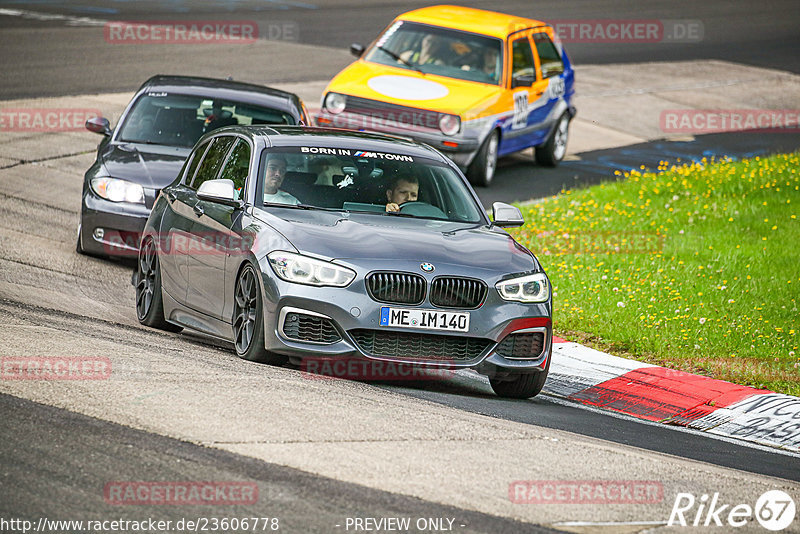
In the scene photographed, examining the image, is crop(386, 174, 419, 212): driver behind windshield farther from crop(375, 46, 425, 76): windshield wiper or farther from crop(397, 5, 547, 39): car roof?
crop(397, 5, 547, 39): car roof

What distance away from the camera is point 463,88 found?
59.4ft

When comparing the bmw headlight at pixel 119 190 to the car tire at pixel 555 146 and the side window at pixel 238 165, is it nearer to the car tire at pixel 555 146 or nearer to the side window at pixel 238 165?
the side window at pixel 238 165

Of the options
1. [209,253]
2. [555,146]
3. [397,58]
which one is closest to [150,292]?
[209,253]

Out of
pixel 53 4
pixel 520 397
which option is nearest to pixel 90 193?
pixel 520 397

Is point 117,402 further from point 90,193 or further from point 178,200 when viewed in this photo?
point 90,193

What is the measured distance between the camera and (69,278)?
11.7 m

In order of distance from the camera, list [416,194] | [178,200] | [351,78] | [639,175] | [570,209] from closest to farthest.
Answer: [416,194] → [178,200] → [570,209] → [351,78] → [639,175]

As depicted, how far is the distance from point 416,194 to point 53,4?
24.1 meters

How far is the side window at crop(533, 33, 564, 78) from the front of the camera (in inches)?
787

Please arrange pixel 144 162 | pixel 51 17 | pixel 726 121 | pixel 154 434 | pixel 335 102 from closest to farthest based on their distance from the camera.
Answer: pixel 154 434
pixel 144 162
pixel 335 102
pixel 726 121
pixel 51 17

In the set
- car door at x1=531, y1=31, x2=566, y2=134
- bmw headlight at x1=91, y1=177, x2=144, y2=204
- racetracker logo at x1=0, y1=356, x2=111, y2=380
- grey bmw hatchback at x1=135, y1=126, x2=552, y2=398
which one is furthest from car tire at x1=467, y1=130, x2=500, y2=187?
racetracker logo at x1=0, y1=356, x2=111, y2=380

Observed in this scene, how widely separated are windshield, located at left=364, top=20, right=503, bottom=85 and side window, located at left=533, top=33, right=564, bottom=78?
1226 mm

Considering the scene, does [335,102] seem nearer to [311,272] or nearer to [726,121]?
[311,272]

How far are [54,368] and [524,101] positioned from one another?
12543 mm
